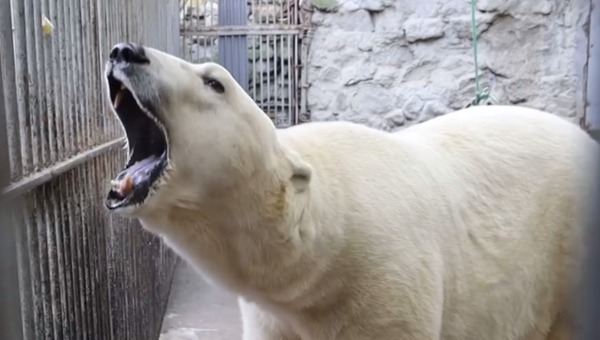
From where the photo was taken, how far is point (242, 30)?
19.6 ft

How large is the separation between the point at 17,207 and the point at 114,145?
1159 millimetres

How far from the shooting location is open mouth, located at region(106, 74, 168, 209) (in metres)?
1.73

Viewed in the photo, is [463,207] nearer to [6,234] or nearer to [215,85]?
[215,85]

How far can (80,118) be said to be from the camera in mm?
2309

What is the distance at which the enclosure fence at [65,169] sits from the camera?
1731 millimetres

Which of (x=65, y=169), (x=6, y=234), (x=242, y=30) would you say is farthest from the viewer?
(x=242, y=30)

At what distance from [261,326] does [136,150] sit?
2.52ft

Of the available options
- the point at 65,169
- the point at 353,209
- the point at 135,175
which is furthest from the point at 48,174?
the point at 353,209

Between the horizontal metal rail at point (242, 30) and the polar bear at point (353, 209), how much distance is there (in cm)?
346

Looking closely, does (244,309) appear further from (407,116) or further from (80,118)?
(407,116)

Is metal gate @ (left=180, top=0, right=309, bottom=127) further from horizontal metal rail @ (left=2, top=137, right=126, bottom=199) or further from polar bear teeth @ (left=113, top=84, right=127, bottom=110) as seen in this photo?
polar bear teeth @ (left=113, top=84, right=127, bottom=110)

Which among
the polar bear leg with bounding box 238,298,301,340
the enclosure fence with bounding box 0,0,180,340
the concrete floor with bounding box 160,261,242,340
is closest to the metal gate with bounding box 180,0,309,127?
the concrete floor with bounding box 160,261,242,340

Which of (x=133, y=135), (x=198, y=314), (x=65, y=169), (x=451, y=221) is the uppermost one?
A: (x=133, y=135)

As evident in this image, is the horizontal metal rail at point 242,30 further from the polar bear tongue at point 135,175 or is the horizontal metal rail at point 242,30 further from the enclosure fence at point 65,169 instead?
the polar bear tongue at point 135,175
